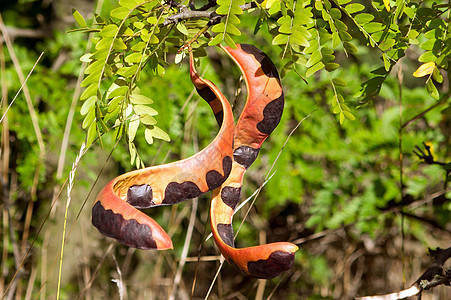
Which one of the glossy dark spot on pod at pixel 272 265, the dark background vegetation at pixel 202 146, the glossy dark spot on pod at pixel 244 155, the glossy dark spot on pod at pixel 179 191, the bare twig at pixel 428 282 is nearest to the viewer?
the glossy dark spot on pod at pixel 272 265

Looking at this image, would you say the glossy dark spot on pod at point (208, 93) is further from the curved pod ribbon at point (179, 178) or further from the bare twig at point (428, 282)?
the bare twig at point (428, 282)

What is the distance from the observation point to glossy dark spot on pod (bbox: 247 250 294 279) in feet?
1.85

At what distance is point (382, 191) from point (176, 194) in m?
1.66

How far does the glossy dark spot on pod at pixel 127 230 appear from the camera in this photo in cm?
56

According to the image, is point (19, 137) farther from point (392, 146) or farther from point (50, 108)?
point (392, 146)

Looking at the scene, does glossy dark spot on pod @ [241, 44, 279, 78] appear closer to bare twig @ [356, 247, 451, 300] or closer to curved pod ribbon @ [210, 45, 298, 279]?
curved pod ribbon @ [210, 45, 298, 279]

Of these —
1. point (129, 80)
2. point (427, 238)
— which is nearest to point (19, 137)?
point (129, 80)

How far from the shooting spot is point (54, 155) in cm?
230

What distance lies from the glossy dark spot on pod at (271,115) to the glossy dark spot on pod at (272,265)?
10.0 inches

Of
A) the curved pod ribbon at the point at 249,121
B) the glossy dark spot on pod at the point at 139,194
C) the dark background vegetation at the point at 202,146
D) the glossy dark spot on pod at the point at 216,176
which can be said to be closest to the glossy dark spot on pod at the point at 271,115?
the curved pod ribbon at the point at 249,121

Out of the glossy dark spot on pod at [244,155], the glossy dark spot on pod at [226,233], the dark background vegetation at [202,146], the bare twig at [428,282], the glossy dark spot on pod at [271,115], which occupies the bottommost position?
the dark background vegetation at [202,146]

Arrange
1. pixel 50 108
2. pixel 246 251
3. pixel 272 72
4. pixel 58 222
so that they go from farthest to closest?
pixel 58 222 → pixel 50 108 → pixel 272 72 → pixel 246 251

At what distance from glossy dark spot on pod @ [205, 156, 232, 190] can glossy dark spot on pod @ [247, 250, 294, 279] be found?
139 millimetres

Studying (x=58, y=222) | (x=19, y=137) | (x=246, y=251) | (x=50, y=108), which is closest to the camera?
(x=246, y=251)
